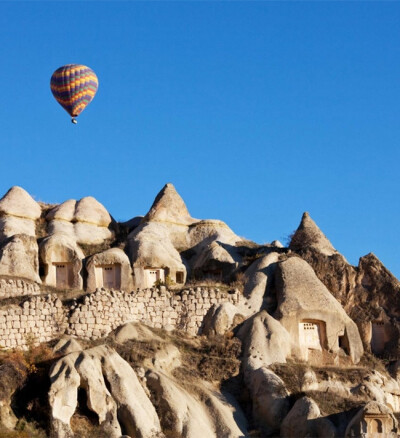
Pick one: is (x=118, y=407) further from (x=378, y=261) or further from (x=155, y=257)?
(x=378, y=261)

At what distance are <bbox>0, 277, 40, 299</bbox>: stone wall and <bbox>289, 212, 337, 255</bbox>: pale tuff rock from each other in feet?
33.7

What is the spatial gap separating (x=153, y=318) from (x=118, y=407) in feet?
21.3

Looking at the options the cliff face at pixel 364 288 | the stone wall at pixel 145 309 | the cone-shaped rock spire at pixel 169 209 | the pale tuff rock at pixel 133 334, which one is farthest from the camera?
the cone-shaped rock spire at pixel 169 209

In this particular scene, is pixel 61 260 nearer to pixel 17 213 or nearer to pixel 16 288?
pixel 17 213

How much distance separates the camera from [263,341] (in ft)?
149

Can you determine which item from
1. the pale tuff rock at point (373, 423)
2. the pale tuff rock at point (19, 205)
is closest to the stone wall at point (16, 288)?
the pale tuff rock at point (19, 205)

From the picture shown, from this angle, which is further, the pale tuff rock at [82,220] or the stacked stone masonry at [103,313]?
the pale tuff rock at [82,220]

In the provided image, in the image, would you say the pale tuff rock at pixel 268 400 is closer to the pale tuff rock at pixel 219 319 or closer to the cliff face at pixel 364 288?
the pale tuff rock at pixel 219 319

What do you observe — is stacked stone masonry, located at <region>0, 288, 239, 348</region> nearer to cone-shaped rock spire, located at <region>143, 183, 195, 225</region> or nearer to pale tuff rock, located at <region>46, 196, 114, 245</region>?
pale tuff rock, located at <region>46, 196, 114, 245</region>

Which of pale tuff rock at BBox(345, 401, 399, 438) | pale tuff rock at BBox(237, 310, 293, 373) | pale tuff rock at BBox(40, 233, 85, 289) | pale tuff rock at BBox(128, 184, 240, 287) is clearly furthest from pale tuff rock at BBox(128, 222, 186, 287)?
pale tuff rock at BBox(345, 401, 399, 438)

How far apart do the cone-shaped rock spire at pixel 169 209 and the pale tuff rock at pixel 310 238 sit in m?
4.60

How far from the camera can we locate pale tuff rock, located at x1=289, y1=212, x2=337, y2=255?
5169 cm

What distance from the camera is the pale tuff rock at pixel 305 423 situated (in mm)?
40656

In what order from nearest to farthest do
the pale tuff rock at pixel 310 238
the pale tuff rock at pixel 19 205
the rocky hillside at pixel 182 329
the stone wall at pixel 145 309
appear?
1. the rocky hillside at pixel 182 329
2. the stone wall at pixel 145 309
3. the pale tuff rock at pixel 310 238
4. the pale tuff rock at pixel 19 205
